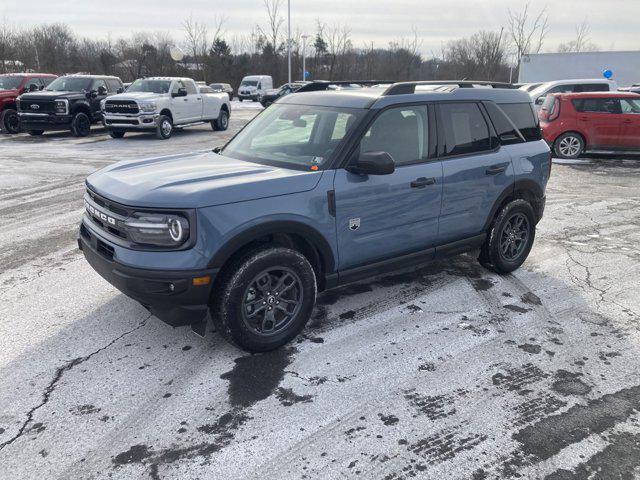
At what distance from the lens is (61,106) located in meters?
16.2

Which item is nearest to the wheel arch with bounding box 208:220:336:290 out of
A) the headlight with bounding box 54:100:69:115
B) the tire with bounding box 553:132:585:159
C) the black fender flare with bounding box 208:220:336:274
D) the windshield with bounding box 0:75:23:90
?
the black fender flare with bounding box 208:220:336:274

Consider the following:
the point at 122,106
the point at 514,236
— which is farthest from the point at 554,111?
the point at 122,106

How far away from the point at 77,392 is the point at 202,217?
136 cm

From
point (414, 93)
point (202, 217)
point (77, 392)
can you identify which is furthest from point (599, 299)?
point (77, 392)

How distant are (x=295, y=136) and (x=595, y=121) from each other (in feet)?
36.5

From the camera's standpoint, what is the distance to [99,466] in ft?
8.76

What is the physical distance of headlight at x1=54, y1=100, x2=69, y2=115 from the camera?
53.0 feet

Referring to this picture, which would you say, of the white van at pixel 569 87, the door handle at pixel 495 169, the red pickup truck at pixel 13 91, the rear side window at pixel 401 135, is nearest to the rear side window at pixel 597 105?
the white van at pixel 569 87

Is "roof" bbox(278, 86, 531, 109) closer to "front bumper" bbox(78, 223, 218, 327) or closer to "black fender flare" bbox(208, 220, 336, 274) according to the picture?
"black fender flare" bbox(208, 220, 336, 274)

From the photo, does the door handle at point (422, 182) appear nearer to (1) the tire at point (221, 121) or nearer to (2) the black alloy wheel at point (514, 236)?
(2) the black alloy wheel at point (514, 236)

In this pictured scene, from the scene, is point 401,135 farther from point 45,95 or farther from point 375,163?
point 45,95

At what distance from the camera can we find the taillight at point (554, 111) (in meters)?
12.9

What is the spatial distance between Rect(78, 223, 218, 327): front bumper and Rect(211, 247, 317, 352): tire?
0.48ft

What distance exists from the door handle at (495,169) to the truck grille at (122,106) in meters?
13.6
